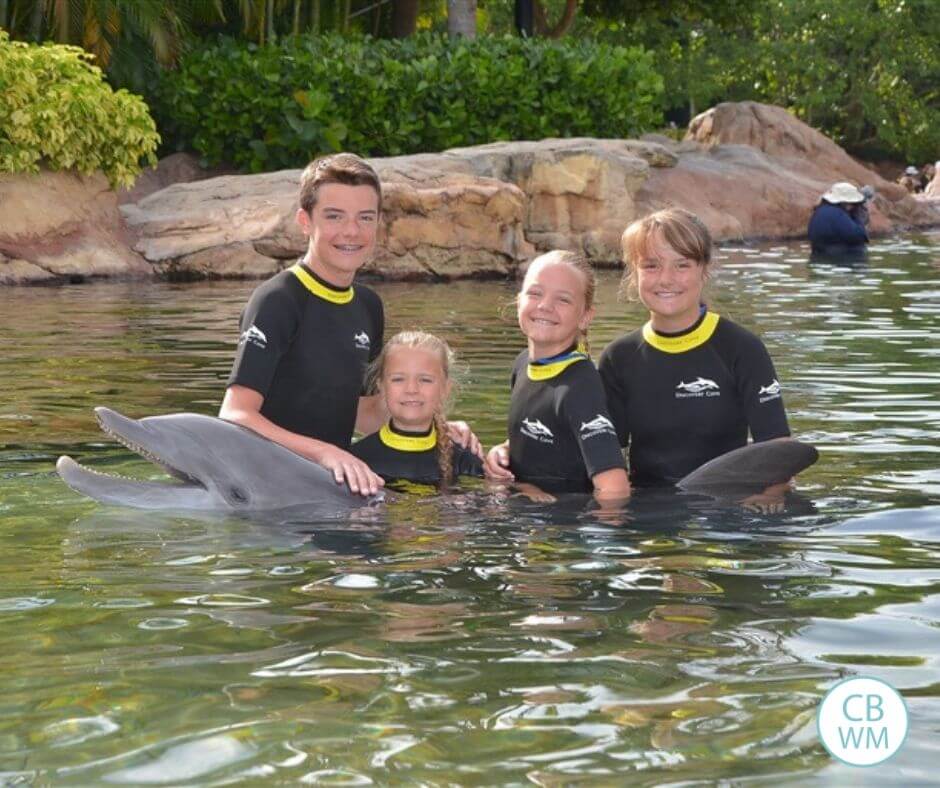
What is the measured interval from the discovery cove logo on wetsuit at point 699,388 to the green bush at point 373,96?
12039mm

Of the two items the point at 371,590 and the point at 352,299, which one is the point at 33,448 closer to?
the point at 352,299

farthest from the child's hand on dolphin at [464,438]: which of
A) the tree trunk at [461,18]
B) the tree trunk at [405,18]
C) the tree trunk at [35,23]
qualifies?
the tree trunk at [405,18]

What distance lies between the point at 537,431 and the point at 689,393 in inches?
21.0

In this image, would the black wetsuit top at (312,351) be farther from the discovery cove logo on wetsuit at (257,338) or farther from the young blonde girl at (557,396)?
the young blonde girl at (557,396)

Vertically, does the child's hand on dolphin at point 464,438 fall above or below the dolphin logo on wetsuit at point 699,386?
below

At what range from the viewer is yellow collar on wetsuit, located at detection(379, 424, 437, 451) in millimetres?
5863

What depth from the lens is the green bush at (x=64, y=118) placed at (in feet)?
45.8

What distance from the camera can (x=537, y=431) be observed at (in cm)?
560

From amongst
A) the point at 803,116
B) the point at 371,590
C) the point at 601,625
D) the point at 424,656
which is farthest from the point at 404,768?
the point at 803,116

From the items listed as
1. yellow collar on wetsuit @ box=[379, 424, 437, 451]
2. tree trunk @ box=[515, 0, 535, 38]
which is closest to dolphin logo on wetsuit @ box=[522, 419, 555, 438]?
yellow collar on wetsuit @ box=[379, 424, 437, 451]

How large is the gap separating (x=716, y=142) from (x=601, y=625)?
2173 centimetres

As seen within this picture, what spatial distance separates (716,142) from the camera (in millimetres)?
24766

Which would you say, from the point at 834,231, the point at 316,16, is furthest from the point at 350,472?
the point at 316,16

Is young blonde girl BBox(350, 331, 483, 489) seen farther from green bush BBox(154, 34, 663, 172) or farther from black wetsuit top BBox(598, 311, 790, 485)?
green bush BBox(154, 34, 663, 172)
